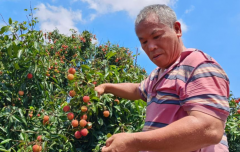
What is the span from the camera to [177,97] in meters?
1.07

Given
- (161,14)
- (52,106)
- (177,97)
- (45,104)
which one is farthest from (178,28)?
(45,104)

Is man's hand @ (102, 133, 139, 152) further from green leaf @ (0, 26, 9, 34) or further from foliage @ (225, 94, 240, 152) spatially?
foliage @ (225, 94, 240, 152)

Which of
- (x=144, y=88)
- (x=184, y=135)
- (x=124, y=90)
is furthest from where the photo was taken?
(x=124, y=90)

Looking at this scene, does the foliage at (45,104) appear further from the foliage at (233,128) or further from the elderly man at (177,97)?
the foliage at (233,128)

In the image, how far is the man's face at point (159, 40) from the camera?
1.13 metres

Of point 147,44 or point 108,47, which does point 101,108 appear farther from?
point 108,47

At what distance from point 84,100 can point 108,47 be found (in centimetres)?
450

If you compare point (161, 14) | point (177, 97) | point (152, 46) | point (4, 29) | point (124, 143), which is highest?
point (4, 29)

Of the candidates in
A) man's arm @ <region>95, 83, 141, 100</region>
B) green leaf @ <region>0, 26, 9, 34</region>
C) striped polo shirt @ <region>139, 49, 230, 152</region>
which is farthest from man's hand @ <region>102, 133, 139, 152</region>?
green leaf @ <region>0, 26, 9, 34</region>

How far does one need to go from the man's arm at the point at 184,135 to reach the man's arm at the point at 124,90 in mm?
838

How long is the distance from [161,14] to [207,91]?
42cm

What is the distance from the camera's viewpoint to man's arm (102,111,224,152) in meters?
0.88

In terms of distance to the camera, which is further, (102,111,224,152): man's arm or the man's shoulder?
the man's shoulder

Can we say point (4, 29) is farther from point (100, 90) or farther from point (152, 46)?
point (152, 46)
